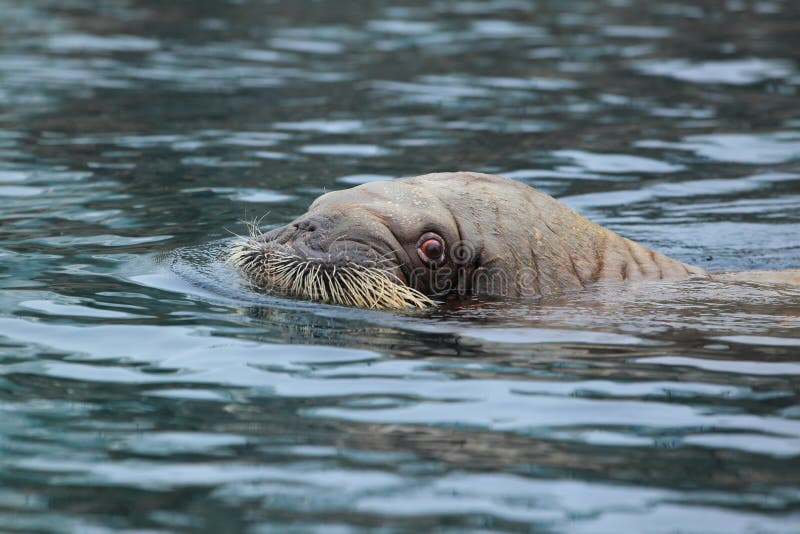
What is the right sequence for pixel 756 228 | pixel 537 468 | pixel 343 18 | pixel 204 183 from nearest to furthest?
1. pixel 537 468
2. pixel 756 228
3. pixel 204 183
4. pixel 343 18

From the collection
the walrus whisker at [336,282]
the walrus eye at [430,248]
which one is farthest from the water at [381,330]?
the walrus eye at [430,248]

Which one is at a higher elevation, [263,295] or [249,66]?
[249,66]

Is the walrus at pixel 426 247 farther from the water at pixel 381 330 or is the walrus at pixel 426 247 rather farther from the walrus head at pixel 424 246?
the water at pixel 381 330

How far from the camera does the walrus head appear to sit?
7535 mm

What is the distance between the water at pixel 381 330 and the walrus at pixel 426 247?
20 cm

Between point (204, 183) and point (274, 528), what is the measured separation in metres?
7.86

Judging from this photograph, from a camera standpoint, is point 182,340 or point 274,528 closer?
point 274,528

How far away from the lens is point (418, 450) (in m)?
5.22

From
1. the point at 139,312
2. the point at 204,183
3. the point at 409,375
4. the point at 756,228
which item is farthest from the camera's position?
the point at 204,183

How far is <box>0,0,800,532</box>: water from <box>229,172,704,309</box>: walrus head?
192mm

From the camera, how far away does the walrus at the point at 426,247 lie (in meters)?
7.54

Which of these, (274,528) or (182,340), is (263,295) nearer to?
(182,340)

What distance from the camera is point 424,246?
761 cm

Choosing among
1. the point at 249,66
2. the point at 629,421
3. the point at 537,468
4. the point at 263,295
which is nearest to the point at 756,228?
the point at 263,295
